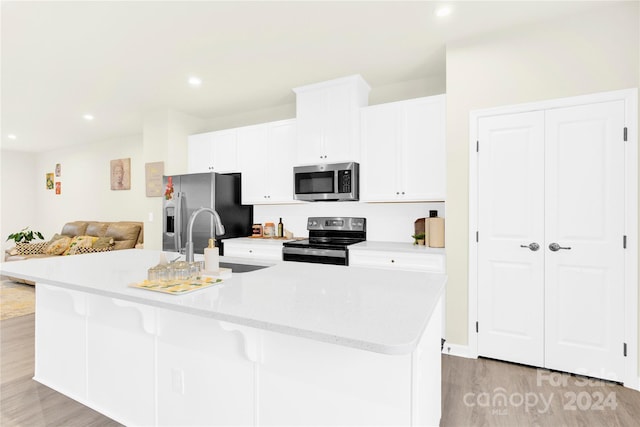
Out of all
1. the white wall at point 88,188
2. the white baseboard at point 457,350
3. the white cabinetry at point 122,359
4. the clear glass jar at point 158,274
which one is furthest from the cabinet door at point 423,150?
the white wall at point 88,188

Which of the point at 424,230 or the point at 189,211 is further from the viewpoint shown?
the point at 189,211

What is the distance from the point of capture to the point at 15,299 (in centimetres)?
450

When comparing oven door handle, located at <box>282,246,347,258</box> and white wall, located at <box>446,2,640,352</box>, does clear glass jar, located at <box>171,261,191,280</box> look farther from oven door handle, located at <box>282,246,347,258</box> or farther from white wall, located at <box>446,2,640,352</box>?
white wall, located at <box>446,2,640,352</box>

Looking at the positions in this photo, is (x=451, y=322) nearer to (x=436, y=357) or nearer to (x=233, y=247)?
(x=436, y=357)

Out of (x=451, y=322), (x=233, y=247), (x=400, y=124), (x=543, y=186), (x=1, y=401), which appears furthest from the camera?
(x=233, y=247)

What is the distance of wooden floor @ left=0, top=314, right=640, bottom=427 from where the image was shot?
1931 millimetres

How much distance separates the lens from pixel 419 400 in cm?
114

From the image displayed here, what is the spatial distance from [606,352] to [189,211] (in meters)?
4.17

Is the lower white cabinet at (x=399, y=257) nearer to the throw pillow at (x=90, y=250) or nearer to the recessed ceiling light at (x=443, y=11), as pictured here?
the recessed ceiling light at (x=443, y=11)

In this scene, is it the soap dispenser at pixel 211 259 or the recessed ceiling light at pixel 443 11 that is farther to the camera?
the recessed ceiling light at pixel 443 11

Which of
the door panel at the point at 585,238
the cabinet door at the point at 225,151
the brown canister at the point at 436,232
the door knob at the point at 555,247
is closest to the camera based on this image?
the door panel at the point at 585,238

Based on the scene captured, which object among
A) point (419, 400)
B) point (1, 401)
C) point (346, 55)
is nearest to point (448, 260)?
point (419, 400)

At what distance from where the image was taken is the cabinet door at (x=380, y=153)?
3258 mm

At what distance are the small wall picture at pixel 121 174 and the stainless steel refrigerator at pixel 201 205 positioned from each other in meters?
2.42
